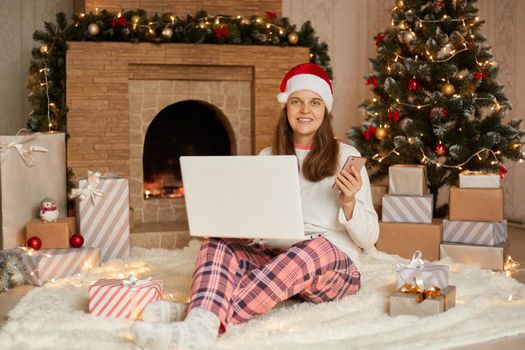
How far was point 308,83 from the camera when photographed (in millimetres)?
2459

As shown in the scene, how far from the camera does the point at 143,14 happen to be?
13.1 ft

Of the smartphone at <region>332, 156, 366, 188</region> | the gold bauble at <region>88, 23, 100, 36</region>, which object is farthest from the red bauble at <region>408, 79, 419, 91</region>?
the smartphone at <region>332, 156, 366, 188</region>

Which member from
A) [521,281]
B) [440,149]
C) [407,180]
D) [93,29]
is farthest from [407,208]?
[93,29]

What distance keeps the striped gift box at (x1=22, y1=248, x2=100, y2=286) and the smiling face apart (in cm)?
120

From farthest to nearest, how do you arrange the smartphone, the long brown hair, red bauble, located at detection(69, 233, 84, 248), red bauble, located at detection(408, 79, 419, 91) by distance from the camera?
1. red bauble, located at detection(408, 79, 419, 91)
2. red bauble, located at detection(69, 233, 84, 248)
3. the long brown hair
4. the smartphone

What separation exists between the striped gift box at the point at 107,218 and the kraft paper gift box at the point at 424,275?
5.10 ft

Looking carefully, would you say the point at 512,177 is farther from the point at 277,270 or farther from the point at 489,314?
the point at 277,270

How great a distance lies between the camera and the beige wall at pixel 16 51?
4480mm

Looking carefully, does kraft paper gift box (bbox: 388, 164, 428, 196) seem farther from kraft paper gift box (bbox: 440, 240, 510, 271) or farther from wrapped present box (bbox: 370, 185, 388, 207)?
kraft paper gift box (bbox: 440, 240, 510, 271)

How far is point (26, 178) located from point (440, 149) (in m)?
2.16

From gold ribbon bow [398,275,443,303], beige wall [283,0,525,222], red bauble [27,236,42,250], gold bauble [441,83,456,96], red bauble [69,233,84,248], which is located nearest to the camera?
gold ribbon bow [398,275,443,303]

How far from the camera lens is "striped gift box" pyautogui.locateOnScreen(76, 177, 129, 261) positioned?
11.0 feet

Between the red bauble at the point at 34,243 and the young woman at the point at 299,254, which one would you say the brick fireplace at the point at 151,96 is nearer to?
the red bauble at the point at 34,243

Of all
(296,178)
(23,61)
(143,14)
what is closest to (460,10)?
(143,14)
